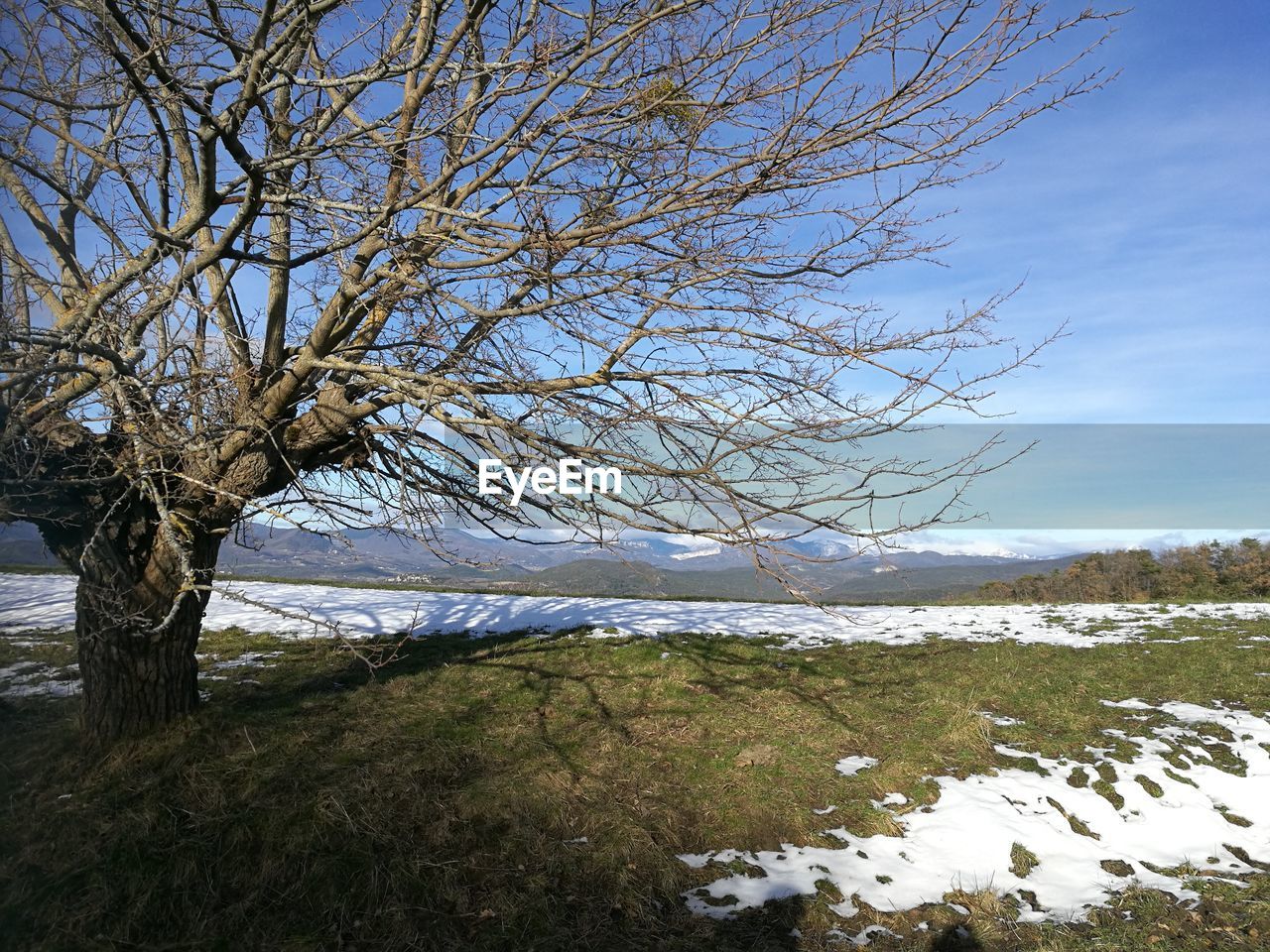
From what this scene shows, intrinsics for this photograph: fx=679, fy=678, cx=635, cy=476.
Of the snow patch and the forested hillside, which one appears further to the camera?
the forested hillside

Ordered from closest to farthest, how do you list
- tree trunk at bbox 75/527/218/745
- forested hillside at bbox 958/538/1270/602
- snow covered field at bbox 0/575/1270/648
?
1. tree trunk at bbox 75/527/218/745
2. snow covered field at bbox 0/575/1270/648
3. forested hillside at bbox 958/538/1270/602

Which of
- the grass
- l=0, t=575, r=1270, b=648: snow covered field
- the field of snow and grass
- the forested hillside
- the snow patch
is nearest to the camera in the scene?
the grass

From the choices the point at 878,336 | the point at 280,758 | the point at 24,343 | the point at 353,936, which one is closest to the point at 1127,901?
the point at 878,336

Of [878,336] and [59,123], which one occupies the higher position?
[59,123]

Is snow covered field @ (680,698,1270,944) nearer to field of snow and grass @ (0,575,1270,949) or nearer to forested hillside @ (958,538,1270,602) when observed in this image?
field of snow and grass @ (0,575,1270,949)

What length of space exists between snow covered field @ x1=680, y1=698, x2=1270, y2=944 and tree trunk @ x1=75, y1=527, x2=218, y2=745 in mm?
4374

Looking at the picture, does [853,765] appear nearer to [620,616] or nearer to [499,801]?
[499,801]

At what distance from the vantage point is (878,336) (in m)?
4.12

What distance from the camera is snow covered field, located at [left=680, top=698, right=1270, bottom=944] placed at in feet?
13.8

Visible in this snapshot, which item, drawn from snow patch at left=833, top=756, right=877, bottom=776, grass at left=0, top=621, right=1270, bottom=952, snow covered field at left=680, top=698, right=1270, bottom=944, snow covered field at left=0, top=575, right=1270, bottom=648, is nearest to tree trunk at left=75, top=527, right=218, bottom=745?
grass at left=0, top=621, right=1270, bottom=952

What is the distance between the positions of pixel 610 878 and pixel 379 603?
9.05 meters

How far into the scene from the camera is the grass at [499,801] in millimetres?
3777

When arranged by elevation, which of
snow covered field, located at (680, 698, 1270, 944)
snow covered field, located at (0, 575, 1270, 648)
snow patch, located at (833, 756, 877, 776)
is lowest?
snow covered field, located at (680, 698, 1270, 944)

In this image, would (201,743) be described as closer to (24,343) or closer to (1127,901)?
(24,343)
